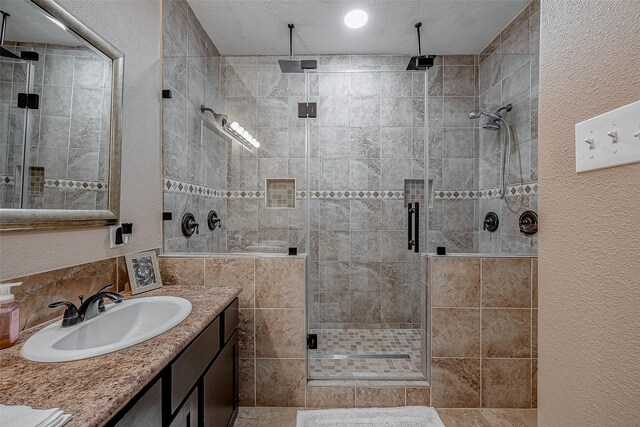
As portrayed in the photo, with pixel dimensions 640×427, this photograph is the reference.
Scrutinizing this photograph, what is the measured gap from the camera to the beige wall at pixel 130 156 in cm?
106

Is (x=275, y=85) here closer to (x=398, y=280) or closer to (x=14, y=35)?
(x=14, y=35)

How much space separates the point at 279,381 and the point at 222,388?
1.66 feet

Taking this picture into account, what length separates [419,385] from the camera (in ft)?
6.08

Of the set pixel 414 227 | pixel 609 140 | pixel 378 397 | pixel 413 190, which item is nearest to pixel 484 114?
pixel 413 190

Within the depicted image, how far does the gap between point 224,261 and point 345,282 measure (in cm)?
112

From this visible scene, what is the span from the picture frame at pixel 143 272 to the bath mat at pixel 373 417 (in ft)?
3.90

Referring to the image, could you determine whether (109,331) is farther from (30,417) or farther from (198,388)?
(30,417)

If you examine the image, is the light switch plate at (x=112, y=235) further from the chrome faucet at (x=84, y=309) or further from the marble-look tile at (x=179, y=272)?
the marble-look tile at (x=179, y=272)

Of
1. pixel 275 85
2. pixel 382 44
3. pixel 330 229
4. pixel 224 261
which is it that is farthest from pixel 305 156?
pixel 382 44

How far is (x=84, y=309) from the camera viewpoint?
1087 mm

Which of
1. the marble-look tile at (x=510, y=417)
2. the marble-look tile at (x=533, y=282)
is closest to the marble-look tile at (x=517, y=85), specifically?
the marble-look tile at (x=533, y=282)

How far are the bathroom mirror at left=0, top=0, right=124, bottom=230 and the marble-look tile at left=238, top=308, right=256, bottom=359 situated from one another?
92 cm

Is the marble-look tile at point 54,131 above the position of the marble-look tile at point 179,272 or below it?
above

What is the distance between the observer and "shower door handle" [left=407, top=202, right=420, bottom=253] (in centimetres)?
198
